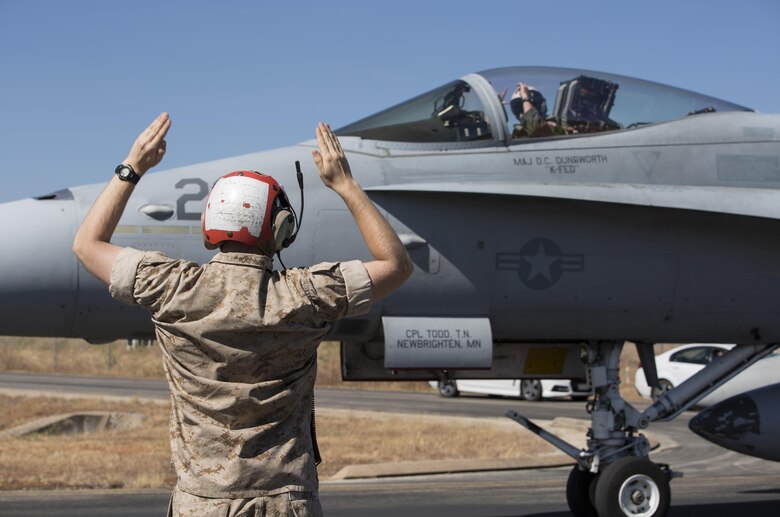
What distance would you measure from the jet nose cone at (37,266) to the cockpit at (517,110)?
239 centimetres

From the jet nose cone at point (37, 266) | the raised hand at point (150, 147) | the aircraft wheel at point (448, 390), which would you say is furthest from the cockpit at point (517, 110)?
the aircraft wheel at point (448, 390)

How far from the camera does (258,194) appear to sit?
306 centimetres

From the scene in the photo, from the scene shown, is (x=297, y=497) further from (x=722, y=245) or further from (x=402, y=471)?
(x=402, y=471)

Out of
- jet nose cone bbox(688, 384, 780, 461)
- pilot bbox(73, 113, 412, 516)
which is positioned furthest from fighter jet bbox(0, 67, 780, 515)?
pilot bbox(73, 113, 412, 516)

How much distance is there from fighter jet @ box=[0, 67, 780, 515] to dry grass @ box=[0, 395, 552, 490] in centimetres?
499

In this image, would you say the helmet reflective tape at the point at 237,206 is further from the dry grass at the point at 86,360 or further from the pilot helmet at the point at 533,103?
the dry grass at the point at 86,360

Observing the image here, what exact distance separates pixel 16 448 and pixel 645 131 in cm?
1288

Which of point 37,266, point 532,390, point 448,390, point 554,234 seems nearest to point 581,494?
point 554,234

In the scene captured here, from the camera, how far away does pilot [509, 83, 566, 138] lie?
8.05 metres

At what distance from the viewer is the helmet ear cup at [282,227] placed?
3137 millimetres

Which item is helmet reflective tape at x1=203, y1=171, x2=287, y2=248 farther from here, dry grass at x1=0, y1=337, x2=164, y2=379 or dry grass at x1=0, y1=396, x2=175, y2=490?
dry grass at x1=0, y1=337, x2=164, y2=379

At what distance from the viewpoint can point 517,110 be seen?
810cm

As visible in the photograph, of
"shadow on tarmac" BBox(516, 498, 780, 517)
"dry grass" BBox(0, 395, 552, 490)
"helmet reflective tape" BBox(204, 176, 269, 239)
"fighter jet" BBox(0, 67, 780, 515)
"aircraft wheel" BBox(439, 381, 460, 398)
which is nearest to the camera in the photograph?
"helmet reflective tape" BBox(204, 176, 269, 239)

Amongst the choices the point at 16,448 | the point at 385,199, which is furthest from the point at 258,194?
the point at 16,448
